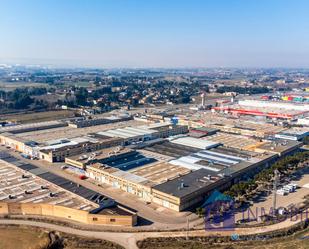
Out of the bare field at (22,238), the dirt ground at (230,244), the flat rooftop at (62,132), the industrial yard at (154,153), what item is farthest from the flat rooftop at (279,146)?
the bare field at (22,238)

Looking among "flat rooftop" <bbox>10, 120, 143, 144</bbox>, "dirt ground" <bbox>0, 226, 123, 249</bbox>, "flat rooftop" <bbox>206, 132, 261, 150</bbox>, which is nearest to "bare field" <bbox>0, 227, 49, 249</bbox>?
"dirt ground" <bbox>0, 226, 123, 249</bbox>

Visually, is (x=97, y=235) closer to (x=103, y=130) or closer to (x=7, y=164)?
(x=7, y=164)

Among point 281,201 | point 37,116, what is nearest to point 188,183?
point 281,201

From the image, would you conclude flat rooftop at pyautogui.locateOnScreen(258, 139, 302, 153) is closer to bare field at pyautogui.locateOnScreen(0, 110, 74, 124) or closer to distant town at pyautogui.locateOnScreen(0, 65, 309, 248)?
distant town at pyautogui.locateOnScreen(0, 65, 309, 248)

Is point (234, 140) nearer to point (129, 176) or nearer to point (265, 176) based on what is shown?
point (265, 176)

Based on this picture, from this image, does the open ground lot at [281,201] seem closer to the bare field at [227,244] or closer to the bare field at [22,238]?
the bare field at [227,244]

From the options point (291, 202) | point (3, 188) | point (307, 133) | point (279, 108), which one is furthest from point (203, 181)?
point (279, 108)
